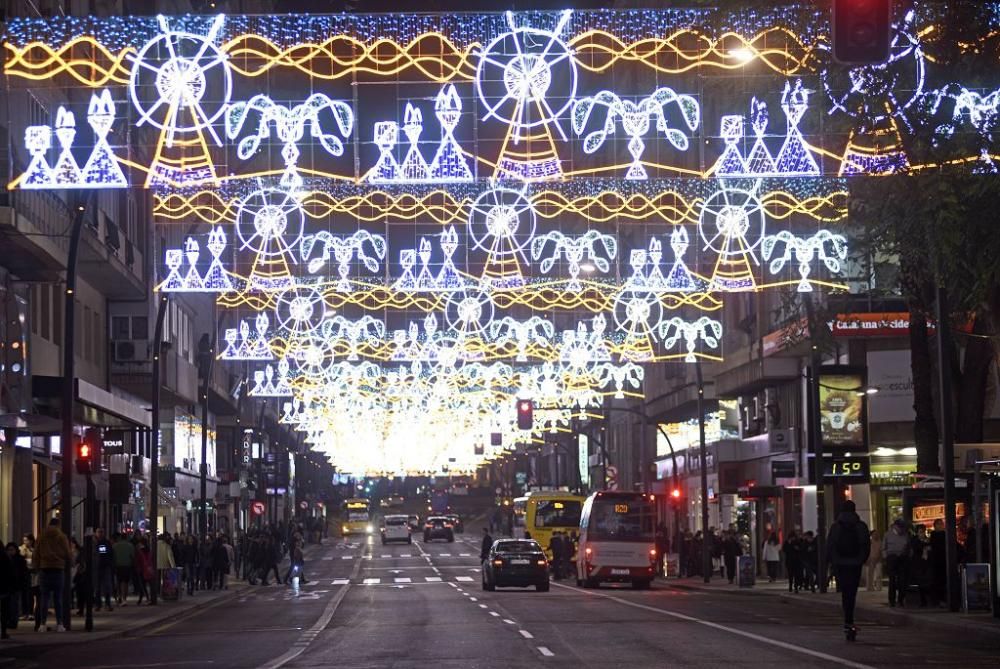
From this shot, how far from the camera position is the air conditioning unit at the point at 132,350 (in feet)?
190

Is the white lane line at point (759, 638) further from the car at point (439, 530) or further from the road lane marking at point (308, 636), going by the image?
the car at point (439, 530)

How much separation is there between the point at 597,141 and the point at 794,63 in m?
6.25

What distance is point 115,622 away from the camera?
3647 centimetres

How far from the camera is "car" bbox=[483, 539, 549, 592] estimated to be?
167 feet

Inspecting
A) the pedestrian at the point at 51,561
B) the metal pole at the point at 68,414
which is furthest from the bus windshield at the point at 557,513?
the pedestrian at the point at 51,561

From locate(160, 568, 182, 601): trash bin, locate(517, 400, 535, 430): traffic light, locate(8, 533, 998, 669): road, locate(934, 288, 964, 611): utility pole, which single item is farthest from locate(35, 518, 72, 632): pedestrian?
locate(517, 400, 535, 430): traffic light

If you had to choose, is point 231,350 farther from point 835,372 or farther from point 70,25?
point 70,25

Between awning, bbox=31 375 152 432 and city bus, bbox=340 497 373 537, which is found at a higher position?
awning, bbox=31 375 152 432

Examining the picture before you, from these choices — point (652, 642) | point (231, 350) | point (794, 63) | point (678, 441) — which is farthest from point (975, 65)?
point (678, 441)

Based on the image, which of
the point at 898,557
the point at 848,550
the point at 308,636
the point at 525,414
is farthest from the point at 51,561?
the point at 525,414

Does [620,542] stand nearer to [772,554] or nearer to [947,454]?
[772,554]

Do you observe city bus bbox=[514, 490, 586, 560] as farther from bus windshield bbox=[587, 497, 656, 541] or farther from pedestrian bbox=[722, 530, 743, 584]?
bus windshield bbox=[587, 497, 656, 541]

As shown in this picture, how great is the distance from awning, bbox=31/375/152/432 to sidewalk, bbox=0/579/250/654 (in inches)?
185

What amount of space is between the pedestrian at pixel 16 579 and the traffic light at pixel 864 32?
21.6 meters
